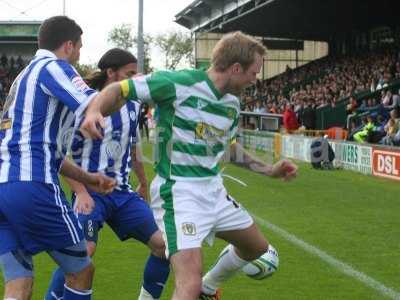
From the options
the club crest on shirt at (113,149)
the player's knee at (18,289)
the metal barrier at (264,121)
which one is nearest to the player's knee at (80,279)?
the player's knee at (18,289)

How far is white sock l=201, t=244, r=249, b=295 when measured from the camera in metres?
5.71

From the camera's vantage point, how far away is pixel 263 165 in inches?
226

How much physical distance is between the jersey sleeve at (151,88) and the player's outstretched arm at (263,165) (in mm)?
1051

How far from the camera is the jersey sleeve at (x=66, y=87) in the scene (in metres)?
4.43

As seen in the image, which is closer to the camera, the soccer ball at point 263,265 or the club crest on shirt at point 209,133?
the club crest on shirt at point 209,133

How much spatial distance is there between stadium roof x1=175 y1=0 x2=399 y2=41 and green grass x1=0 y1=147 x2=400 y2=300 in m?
21.9

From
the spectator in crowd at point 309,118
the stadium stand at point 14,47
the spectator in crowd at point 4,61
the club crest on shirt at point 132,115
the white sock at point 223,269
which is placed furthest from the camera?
the spectator in crowd at point 4,61

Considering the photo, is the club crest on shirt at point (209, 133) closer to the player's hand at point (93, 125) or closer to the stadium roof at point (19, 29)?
the player's hand at point (93, 125)

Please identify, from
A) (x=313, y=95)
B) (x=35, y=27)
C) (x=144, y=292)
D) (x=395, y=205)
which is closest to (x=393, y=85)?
(x=313, y=95)

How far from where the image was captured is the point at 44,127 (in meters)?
4.54

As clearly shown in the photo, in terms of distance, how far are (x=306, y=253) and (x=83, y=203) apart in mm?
3857

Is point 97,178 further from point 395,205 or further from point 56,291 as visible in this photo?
point 395,205

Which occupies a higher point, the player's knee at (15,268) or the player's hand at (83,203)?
the player's hand at (83,203)

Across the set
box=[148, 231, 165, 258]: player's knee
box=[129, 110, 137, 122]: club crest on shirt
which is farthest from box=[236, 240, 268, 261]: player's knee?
box=[129, 110, 137, 122]: club crest on shirt
